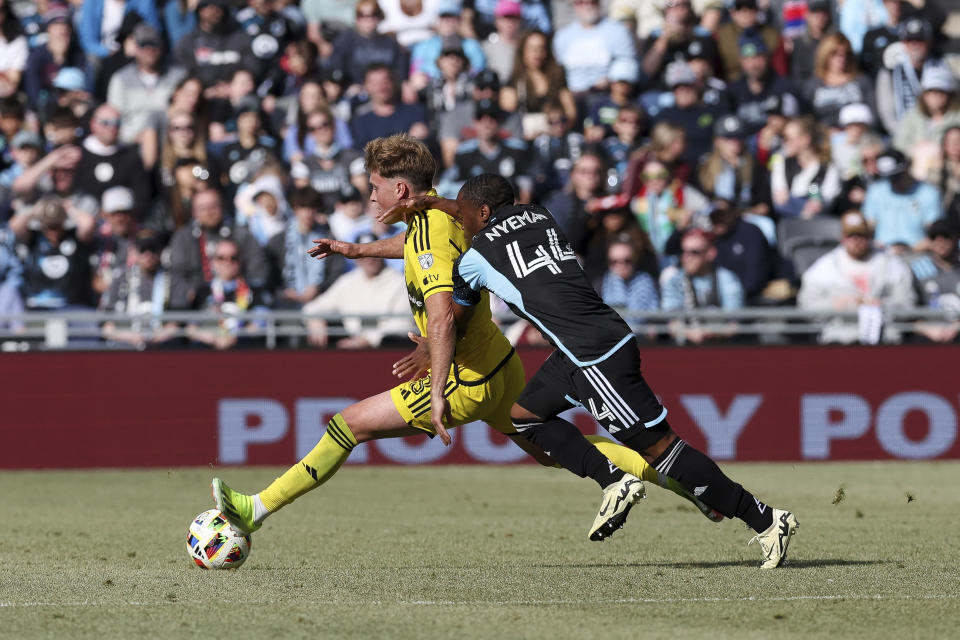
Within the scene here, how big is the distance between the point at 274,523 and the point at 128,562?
229 centimetres

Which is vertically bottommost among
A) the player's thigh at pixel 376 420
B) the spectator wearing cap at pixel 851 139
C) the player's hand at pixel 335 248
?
the player's thigh at pixel 376 420

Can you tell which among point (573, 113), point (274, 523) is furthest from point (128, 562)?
point (573, 113)

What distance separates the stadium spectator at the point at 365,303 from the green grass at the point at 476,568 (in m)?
2.34

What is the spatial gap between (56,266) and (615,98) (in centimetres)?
634

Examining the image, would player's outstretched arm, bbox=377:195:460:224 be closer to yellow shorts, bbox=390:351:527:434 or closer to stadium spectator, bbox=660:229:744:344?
yellow shorts, bbox=390:351:527:434

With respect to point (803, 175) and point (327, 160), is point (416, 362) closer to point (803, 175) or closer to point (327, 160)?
point (327, 160)

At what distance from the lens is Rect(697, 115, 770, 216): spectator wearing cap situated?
17.2m

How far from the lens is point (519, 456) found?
15406mm

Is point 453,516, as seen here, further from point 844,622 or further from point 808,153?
point 808,153

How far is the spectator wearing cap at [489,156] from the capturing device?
16.6 m

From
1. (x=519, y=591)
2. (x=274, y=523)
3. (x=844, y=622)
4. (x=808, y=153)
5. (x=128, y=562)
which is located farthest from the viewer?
(x=808, y=153)

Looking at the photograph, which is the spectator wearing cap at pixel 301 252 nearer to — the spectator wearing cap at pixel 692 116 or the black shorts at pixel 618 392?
the spectator wearing cap at pixel 692 116

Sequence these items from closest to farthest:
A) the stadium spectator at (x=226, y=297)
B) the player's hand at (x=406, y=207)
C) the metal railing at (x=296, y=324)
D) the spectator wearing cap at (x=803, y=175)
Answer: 1. the player's hand at (x=406, y=207)
2. the metal railing at (x=296, y=324)
3. the stadium spectator at (x=226, y=297)
4. the spectator wearing cap at (x=803, y=175)

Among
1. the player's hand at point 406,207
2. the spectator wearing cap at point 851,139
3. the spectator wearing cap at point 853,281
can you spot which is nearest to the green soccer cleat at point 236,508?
the player's hand at point 406,207
